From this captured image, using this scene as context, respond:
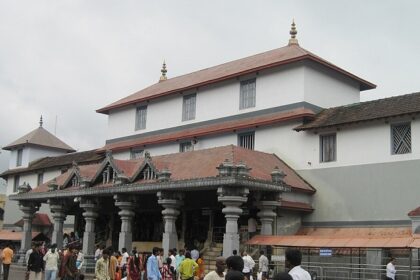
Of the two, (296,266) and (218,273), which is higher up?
(296,266)

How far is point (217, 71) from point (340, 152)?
11467mm

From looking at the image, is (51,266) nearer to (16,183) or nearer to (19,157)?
(16,183)

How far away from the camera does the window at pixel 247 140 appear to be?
102ft

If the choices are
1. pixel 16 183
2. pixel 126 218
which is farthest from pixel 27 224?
pixel 16 183

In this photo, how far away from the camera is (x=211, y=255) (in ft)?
87.8

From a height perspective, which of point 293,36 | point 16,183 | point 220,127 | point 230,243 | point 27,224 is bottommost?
point 230,243

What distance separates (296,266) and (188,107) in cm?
2816

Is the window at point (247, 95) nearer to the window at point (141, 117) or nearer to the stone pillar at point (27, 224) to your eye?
the window at point (141, 117)

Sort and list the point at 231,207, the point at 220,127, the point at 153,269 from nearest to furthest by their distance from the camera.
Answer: the point at 153,269 → the point at 231,207 → the point at 220,127

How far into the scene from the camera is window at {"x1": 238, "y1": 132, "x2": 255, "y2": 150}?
102 feet

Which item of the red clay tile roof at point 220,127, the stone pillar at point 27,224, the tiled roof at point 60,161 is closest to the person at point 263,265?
the red clay tile roof at point 220,127

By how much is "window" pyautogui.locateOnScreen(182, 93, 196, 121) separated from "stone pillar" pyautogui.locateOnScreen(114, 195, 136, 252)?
30.3 feet

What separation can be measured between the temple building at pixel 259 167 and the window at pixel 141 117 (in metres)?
1.86

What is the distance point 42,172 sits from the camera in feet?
154
